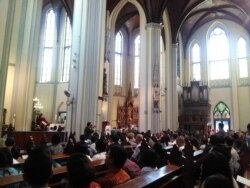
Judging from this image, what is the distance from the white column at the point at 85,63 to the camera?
37.0 feet

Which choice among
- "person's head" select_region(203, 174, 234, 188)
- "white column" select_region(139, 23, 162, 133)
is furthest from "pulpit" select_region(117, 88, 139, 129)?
"person's head" select_region(203, 174, 234, 188)

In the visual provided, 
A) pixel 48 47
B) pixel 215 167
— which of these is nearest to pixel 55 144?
pixel 215 167

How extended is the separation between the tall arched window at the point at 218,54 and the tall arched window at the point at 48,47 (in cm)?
1542

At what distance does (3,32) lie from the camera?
7.85 m

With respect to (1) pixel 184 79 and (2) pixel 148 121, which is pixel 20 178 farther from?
(1) pixel 184 79

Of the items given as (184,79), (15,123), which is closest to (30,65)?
(15,123)

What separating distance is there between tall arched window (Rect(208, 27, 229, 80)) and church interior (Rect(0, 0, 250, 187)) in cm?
10

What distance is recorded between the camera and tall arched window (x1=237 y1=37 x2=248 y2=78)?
84.9ft

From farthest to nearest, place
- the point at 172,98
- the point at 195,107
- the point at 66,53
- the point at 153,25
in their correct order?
1. the point at 195,107
2. the point at 66,53
3. the point at 172,98
4. the point at 153,25

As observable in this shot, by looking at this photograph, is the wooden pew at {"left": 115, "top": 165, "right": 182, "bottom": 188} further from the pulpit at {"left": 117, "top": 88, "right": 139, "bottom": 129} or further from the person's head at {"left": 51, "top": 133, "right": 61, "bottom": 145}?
the pulpit at {"left": 117, "top": 88, "right": 139, "bottom": 129}

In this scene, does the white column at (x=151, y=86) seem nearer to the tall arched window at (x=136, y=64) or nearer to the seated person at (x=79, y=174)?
the tall arched window at (x=136, y=64)

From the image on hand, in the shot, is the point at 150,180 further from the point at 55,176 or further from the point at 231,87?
the point at 231,87

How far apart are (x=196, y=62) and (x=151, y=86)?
470 inches

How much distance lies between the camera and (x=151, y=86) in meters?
18.4
